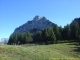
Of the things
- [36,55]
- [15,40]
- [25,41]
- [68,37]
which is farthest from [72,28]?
[36,55]

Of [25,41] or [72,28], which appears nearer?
[72,28]

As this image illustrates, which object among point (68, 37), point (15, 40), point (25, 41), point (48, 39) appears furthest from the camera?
point (15, 40)

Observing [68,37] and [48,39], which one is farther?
[68,37]

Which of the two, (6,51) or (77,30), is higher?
(77,30)

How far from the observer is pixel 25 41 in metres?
141

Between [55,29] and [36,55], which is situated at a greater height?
[55,29]

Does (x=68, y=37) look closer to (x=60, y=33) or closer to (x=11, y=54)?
(x=60, y=33)

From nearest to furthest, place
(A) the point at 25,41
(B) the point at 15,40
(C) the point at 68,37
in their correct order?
(C) the point at 68,37, (A) the point at 25,41, (B) the point at 15,40

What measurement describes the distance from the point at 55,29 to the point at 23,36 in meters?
29.9

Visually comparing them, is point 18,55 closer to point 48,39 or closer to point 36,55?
point 36,55

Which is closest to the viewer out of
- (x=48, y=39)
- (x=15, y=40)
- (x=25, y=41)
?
(x=48, y=39)

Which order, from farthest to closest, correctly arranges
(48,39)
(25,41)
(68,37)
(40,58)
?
(25,41) < (68,37) < (48,39) < (40,58)

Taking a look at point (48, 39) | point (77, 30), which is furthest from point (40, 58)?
point (77, 30)

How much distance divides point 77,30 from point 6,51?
8351 cm
